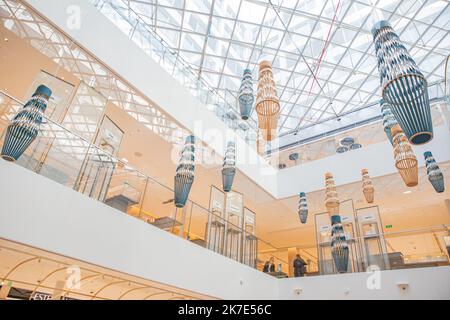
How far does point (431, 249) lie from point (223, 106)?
27.9 ft

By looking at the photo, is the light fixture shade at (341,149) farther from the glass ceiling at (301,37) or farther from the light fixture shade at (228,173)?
the light fixture shade at (228,173)

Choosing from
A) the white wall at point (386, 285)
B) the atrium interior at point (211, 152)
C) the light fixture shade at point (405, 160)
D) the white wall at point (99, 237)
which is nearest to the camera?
the white wall at point (99, 237)

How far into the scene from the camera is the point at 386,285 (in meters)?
9.48

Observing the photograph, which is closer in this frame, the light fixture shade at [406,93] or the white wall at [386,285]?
the light fixture shade at [406,93]

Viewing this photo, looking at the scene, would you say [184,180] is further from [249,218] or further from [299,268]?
[299,268]

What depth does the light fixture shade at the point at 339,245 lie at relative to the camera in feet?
31.8

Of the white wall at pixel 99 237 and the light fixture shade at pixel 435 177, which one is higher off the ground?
the light fixture shade at pixel 435 177

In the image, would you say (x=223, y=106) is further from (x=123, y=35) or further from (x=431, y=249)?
(x=431, y=249)

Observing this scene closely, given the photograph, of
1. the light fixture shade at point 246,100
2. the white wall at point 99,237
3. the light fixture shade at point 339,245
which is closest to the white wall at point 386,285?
the light fixture shade at point 339,245

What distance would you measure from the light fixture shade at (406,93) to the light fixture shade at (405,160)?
267cm

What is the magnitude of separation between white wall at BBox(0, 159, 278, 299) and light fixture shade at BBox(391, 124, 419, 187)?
208 inches

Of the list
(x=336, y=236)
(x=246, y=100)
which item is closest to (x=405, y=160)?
(x=246, y=100)

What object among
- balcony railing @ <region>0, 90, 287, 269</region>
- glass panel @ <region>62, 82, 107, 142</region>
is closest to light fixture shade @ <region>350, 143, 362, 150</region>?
balcony railing @ <region>0, 90, 287, 269</region>

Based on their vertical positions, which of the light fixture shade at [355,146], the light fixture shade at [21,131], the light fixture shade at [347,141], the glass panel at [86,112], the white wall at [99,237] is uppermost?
the light fixture shade at [347,141]
